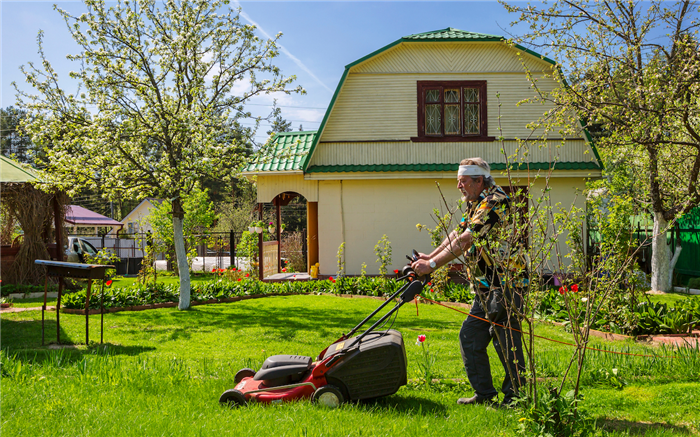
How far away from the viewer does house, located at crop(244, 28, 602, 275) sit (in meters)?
15.2

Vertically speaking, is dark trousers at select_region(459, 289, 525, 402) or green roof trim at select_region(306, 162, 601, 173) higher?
green roof trim at select_region(306, 162, 601, 173)

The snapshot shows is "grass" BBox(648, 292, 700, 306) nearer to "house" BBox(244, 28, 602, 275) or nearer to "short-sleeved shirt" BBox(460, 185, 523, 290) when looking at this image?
"house" BBox(244, 28, 602, 275)

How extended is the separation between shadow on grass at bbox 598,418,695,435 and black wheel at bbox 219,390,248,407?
270cm

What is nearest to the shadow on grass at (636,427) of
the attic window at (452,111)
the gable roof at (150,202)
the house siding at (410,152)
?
the house siding at (410,152)

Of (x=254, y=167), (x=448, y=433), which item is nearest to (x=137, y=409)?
(x=448, y=433)

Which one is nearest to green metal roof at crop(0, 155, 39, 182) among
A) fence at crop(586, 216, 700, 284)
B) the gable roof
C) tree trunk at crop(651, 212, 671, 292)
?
the gable roof

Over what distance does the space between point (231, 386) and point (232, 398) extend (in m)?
0.57

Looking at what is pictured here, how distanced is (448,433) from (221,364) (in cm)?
289

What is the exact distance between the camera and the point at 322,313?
32.3ft

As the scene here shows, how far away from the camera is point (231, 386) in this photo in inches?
188

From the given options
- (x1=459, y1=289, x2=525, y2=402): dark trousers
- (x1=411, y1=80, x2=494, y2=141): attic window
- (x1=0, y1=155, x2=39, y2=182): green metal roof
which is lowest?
(x1=459, y1=289, x2=525, y2=402): dark trousers

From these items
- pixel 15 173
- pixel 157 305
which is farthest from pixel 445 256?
pixel 15 173

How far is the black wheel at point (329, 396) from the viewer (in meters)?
4.14

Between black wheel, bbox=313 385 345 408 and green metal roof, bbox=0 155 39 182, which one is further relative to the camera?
green metal roof, bbox=0 155 39 182
